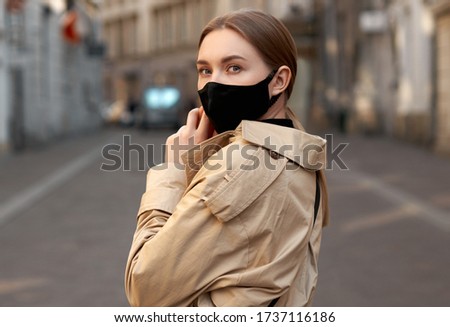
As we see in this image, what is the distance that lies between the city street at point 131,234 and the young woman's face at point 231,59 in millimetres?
472

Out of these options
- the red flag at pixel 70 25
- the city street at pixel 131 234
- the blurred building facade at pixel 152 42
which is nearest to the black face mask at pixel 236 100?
the city street at pixel 131 234

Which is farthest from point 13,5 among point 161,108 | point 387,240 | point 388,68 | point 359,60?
point 161,108

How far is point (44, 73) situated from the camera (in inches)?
1170

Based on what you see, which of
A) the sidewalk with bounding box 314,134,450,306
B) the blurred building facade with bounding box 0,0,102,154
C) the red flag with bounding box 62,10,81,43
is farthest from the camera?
the red flag with bounding box 62,10,81,43

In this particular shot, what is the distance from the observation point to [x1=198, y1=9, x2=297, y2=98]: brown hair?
1.68 meters

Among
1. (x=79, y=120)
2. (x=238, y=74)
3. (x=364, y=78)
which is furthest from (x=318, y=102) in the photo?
(x=238, y=74)

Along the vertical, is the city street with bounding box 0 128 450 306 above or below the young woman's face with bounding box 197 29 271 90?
below

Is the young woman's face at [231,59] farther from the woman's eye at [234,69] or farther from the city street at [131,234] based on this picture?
the city street at [131,234]

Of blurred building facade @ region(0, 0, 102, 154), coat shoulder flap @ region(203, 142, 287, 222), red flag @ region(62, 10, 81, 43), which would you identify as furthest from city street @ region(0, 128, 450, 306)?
red flag @ region(62, 10, 81, 43)

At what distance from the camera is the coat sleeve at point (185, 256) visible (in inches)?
62.6

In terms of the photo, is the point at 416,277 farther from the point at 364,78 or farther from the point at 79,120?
the point at 79,120

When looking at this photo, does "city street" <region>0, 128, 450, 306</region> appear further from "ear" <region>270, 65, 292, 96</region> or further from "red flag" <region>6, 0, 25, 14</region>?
"red flag" <region>6, 0, 25, 14</region>

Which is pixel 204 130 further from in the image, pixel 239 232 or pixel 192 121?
pixel 239 232

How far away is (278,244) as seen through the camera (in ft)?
5.32
